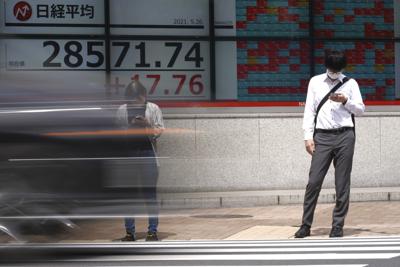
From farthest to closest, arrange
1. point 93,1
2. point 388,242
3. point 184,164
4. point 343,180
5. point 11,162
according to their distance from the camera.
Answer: point 93,1 < point 343,180 < point 388,242 < point 184,164 < point 11,162

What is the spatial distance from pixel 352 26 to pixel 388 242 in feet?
22.5

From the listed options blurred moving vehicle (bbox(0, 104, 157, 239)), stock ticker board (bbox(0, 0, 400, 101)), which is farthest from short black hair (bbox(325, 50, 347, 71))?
stock ticker board (bbox(0, 0, 400, 101))

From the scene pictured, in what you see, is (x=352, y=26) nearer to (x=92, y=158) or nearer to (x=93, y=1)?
(x=93, y=1)

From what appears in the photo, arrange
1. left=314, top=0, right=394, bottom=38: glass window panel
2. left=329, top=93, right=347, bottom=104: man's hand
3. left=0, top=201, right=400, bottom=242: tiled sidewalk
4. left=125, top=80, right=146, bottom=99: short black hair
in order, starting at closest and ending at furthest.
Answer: left=125, top=80, right=146, bottom=99: short black hair
left=329, top=93, right=347, bottom=104: man's hand
left=0, top=201, right=400, bottom=242: tiled sidewalk
left=314, top=0, right=394, bottom=38: glass window panel

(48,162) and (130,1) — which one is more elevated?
(130,1)

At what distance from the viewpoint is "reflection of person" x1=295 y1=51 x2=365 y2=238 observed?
10.1m

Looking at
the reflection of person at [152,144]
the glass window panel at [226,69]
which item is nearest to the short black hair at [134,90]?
the reflection of person at [152,144]

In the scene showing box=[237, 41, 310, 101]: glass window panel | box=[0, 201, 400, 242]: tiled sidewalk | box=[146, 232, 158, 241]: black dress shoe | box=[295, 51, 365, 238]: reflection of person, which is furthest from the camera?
box=[237, 41, 310, 101]: glass window panel

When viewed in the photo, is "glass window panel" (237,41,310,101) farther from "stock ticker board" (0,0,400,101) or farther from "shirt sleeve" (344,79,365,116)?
"shirt sleeve" (344,79,365,116)

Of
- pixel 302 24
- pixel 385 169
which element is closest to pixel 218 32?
pixel 302 24

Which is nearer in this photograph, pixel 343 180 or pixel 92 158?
pixel 92 158

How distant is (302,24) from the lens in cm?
1550

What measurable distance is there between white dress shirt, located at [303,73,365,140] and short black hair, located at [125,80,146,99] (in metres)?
1.72

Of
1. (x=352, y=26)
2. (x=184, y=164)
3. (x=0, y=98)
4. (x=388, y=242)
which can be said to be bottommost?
(x=388, y=242)
